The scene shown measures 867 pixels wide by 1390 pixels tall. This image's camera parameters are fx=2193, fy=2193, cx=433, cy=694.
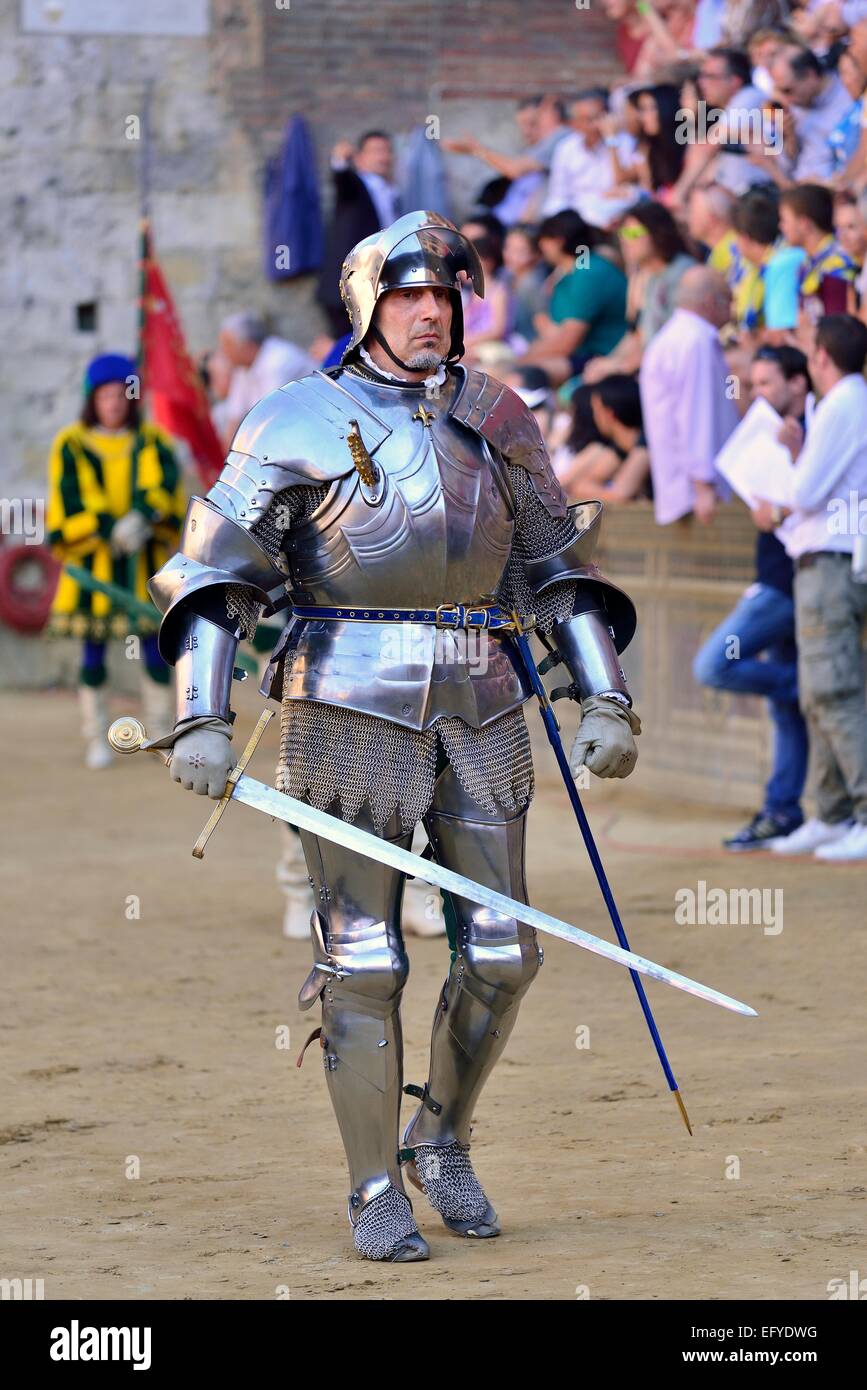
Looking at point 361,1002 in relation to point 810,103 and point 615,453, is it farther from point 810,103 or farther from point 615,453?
point 810,103

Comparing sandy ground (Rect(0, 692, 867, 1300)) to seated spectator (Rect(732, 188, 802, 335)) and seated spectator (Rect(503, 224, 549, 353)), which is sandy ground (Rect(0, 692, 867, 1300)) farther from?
seated spectator (Rect(503, 224, 549, 353))

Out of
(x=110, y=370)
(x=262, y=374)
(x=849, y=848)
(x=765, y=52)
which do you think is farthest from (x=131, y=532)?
(x=849, y=848)

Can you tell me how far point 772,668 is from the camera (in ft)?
26.9

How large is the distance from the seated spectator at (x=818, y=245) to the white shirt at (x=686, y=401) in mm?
514

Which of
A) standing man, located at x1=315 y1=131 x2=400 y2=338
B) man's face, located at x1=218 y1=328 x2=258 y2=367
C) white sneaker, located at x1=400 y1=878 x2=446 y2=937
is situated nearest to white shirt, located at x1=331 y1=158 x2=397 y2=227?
standing man, located at x1=315 y1=131 x2=400 y2=338

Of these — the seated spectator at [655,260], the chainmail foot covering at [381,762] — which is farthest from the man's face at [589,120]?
the chainmail foot covering at [381,762]

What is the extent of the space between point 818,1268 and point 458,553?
57.0 inches

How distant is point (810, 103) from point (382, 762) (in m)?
6.28

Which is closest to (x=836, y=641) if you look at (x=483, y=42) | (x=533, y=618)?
(x=533, y=618)

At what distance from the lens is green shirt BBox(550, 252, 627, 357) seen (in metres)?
10.4

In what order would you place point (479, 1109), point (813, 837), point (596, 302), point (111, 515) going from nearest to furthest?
point (479, 1109)
point (813, 837)
point (596, 302)
point (111, 515)

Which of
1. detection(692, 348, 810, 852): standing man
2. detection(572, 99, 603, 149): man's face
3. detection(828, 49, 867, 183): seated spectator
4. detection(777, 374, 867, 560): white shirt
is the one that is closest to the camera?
detection(777, 374, 867, 560): white shirt

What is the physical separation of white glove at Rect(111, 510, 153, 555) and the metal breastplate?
259 inches

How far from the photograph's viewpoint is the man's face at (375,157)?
14.2 m
